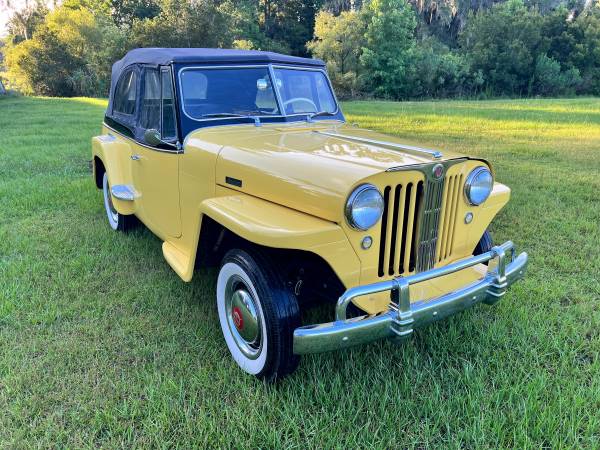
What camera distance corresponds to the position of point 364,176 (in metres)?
2.05

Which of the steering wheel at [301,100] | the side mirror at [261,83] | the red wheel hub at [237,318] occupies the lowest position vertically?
the red wheel hub at [237,318]

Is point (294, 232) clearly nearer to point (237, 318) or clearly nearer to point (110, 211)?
point (237, 318)

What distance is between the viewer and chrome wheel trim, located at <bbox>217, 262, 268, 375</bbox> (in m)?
2.32

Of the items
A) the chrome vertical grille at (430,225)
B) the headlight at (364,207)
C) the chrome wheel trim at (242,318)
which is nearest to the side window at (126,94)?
the chrome wheel trim at (242,318)

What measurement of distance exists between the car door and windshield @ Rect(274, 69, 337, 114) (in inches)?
34.0

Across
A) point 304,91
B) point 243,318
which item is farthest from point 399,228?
point 304,91

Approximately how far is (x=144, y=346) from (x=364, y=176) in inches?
68.0

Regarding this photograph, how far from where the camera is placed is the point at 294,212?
7.45ft

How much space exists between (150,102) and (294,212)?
1.95 m

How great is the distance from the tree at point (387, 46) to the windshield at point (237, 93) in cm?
2880

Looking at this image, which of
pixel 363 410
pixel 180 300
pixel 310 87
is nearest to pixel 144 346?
pixel 180 300

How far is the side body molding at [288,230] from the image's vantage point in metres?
2.00

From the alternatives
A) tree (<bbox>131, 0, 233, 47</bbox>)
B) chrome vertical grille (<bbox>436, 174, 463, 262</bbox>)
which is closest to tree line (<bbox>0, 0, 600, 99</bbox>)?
tree (<bbox>131, 0, 233, 47</bbox>)

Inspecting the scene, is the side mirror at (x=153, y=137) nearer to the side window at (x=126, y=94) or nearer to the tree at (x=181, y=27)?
the side window at (x=126, y=94)
